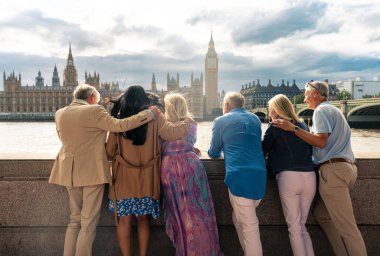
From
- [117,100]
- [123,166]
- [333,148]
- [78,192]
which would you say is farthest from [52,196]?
[333,148]

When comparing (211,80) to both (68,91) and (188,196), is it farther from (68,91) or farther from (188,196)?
(188,196)

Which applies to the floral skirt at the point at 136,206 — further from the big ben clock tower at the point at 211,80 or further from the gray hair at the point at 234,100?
the big ben clock tower at the point at 211,80

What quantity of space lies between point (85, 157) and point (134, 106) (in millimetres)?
411

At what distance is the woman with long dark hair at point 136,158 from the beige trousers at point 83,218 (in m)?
0.11

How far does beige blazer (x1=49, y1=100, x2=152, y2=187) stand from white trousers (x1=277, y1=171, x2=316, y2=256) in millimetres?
900

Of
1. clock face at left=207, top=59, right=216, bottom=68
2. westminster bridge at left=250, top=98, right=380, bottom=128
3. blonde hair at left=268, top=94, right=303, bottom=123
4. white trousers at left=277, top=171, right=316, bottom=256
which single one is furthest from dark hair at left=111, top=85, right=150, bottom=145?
clock face at left=207, top=59, right=216, bottom=68

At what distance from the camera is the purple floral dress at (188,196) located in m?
2.52

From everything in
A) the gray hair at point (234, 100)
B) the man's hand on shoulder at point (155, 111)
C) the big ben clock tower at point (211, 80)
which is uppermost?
the big ben clock tower at point (211, 80)

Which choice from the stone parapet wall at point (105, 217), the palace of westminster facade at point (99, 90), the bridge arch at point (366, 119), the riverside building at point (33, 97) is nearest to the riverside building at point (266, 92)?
the palace of westminster facade at point (99, 90)

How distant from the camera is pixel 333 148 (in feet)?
7.87

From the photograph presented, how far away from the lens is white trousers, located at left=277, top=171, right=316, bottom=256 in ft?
8.02

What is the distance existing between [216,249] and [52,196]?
1.17 metres

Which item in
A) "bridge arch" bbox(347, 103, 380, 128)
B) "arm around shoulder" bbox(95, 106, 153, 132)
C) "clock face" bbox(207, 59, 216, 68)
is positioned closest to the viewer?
"arm around shoulder" bbox(95, 106, 153, 132)

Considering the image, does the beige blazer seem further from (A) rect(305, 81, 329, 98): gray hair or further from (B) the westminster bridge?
(B) the westminster bridge
